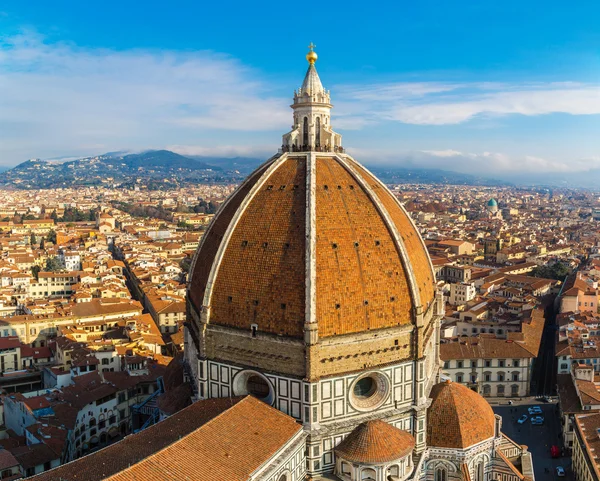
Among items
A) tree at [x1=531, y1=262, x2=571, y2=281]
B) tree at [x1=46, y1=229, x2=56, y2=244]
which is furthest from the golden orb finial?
tree at [x1=46, y1=229, x2=56, y2=244]

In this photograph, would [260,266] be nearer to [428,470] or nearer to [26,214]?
[428,470]

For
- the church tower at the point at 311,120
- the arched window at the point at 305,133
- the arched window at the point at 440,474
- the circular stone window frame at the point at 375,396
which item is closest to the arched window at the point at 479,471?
the arched window at the point at 440,474

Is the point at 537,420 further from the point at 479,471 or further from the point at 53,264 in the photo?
the point at 53,264

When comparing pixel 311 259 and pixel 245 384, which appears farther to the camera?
pixel 245 384

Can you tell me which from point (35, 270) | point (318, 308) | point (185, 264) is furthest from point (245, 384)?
point (35, 270)

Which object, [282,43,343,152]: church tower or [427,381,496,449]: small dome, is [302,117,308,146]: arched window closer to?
[282,43,343,152]: church tower

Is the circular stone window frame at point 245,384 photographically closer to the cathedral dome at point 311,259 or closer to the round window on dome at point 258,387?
the round window on dome at point 258,387

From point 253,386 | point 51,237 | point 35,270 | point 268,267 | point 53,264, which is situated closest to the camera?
point 268,267

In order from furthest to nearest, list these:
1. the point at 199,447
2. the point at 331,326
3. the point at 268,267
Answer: the point at 268,267 → the point at 331,326 → the point at 199,447
